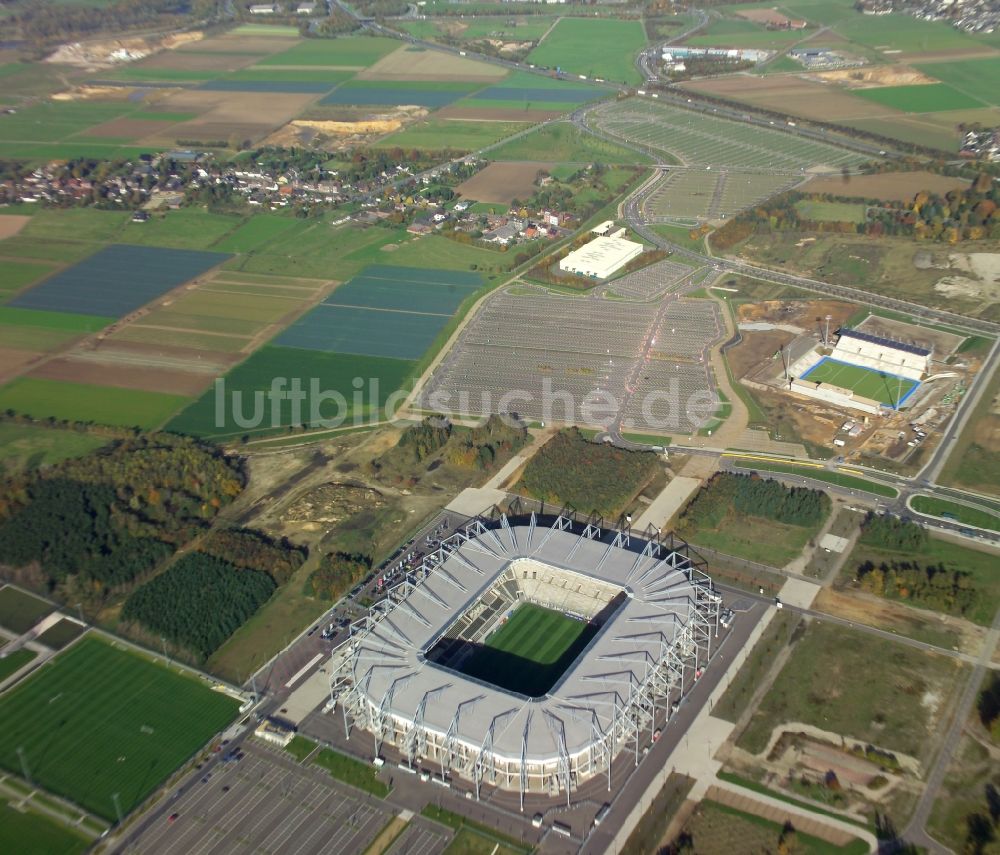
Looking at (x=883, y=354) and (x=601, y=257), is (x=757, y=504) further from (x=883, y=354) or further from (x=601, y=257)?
(x=601, y=257)

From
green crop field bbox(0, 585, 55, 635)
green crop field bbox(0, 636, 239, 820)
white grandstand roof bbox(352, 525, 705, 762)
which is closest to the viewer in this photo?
white grandstand roof bbox(352, 525, 705, 762)

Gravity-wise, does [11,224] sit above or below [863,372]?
below

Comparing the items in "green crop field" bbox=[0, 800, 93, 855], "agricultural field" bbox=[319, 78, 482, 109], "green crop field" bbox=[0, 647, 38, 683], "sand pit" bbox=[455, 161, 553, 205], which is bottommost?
"green crop field" bbox=[0, 800, 93, 855]

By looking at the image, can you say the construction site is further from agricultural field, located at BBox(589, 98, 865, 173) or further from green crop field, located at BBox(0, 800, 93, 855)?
green crop field, located at BBox(0, 800, 93, 855)

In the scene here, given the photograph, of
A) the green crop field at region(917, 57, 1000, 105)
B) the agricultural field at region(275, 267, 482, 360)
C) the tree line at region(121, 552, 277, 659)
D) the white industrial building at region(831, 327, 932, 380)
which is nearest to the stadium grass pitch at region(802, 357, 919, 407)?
the white industrial building at region(831, 327, 932, 380)

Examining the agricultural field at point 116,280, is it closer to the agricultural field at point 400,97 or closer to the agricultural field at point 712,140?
the agricultural field at point 400,97

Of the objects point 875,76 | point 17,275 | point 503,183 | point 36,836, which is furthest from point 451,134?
point 36,836

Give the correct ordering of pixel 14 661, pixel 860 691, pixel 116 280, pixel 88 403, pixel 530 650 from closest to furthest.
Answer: pixel 860 691
pixel 530 650
pixel 14 661
pixel 88 403
pixel 116 280
